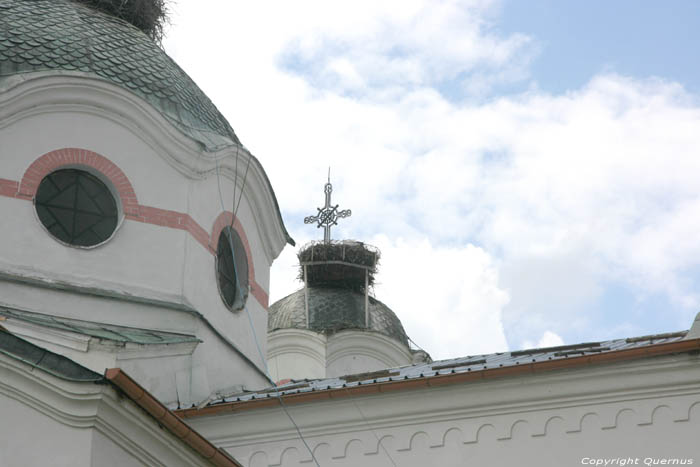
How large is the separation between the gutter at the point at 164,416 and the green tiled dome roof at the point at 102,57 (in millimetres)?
6274

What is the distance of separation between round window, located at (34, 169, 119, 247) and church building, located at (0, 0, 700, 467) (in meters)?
0.02

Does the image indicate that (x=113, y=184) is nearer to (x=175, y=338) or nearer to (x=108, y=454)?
(x=175, y=338)

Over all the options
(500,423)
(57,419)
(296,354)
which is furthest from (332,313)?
(57,419)

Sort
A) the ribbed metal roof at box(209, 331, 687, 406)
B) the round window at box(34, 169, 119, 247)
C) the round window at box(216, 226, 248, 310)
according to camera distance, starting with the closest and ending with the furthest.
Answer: the ribbed metal roof at box(209, 331, 687, 406) → the round window at box(34, 169, 119, 247) → the round window at box(216, 226, 248, 310)

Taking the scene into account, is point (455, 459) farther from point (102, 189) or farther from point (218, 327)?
point (102, 189)

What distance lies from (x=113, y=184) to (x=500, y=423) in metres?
5.29

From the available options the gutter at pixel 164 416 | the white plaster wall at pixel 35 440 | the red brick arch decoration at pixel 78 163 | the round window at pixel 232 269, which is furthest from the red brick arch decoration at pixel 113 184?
the white plaster wall at pixel 35 440

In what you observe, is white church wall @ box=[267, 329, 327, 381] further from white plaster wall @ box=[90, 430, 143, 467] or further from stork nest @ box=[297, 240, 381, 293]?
white plaster wall @ box=[90, 430, 143, 467]

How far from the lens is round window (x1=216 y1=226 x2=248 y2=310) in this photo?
1325 cm

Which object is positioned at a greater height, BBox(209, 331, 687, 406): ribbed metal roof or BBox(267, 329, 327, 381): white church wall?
BBox(267, 329, 327, 381): white church wall

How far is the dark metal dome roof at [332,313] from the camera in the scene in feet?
66.4

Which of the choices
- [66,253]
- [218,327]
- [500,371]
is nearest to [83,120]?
[66,253]

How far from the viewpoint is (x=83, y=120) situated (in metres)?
12.3

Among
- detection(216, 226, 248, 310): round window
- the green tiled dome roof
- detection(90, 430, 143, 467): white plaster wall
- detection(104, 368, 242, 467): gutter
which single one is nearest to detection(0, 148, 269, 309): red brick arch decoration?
detection(216, 226, 248, 310): round window
